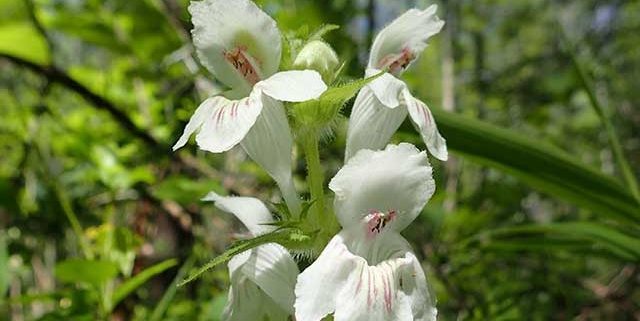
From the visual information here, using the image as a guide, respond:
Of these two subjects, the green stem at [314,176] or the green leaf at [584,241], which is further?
the green leaf at [584,241]

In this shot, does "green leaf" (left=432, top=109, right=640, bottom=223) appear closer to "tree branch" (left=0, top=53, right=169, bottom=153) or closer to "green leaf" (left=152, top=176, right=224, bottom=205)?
"green leaf" (left=152, top=176, right=224, bottom=205)

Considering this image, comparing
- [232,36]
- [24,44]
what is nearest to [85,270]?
[232,36]

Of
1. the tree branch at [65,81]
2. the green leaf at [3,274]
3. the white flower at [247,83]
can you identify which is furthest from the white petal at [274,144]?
the tree branch at [65,81]

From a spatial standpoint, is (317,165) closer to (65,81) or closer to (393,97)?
→ (393,97)

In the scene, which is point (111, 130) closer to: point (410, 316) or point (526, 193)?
point (526, 193)

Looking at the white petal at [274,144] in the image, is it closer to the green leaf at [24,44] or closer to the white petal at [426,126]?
the white petal at [426,126]
